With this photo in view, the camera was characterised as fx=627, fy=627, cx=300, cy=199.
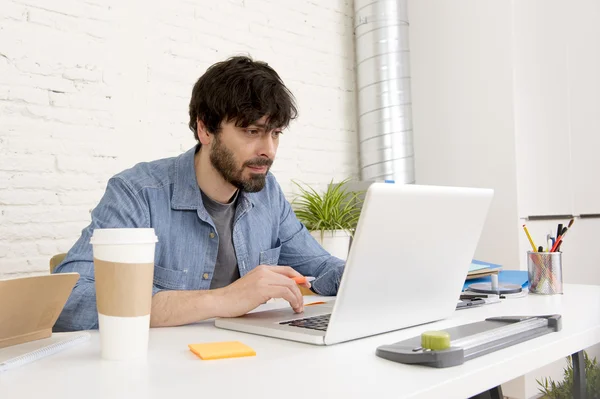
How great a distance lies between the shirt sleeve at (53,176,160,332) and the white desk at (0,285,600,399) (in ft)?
0.42

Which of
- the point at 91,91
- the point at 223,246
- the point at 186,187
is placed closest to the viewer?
the point at 186,187

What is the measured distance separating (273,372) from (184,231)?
0.84m

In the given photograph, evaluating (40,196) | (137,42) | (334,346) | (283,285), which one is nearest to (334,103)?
(137,42)

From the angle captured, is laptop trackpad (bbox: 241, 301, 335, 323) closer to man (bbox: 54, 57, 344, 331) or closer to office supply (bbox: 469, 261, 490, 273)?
man (bbox: 54, 57, 344, 331)

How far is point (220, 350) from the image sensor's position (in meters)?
0.93

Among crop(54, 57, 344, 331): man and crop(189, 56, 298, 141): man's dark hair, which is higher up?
crop(189, 56, 298, 141): man's dark hair

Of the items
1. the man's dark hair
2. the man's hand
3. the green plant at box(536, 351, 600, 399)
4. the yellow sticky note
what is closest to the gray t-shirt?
the man's dark hair

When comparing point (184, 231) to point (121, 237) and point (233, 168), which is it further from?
point (121, 237)

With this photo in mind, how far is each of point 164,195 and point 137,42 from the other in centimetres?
119

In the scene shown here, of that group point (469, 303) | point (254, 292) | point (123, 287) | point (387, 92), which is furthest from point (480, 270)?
point (387, 92)

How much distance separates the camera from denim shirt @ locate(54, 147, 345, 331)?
4.72ft

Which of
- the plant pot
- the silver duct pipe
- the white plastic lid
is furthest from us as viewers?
the silver duct pipe

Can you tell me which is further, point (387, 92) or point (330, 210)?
point (387, 92)

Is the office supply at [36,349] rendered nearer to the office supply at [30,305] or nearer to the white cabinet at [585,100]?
the office supply at [30,305]
